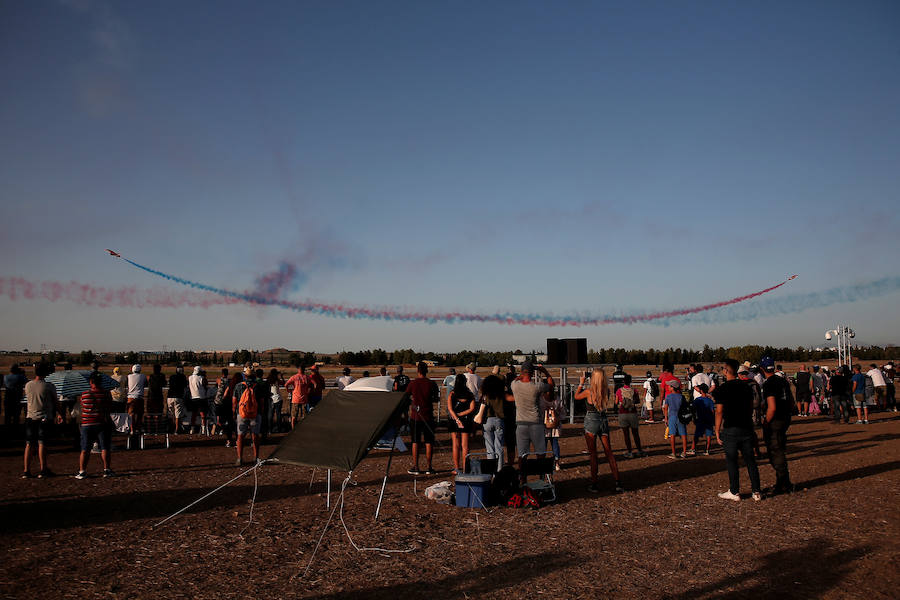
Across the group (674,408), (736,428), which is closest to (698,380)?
(674,408)

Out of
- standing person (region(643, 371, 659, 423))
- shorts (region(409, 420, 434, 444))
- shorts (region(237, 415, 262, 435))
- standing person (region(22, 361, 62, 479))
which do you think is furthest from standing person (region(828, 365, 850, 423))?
standing person (region(22, 361, 62, 479))

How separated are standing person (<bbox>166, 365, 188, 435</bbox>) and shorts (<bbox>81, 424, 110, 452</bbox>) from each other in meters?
5.51

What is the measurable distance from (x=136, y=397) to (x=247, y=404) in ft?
17.7

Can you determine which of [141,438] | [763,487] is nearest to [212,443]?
[141,438]

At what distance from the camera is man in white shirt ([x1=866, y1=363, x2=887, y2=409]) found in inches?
849

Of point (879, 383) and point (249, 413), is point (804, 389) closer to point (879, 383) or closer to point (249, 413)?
point (879, 383)

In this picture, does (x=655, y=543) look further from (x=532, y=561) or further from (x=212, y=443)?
(x=212, y=443)

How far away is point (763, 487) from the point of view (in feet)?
32.3

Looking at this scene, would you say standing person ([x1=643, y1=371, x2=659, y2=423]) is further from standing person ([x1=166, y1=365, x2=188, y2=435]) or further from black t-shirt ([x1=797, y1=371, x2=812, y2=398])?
standing person ([x1=166, y1=365, x2=188, y2=435])

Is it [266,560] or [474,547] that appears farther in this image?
[474,547]

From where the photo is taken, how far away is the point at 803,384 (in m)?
22.1

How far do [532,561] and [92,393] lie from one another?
7.95m

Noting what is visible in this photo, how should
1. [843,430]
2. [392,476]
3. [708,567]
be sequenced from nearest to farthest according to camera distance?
[708,567] → [392,476] → [843,430]

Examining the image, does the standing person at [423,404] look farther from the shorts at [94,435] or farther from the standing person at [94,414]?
the shorts at [94,435]
